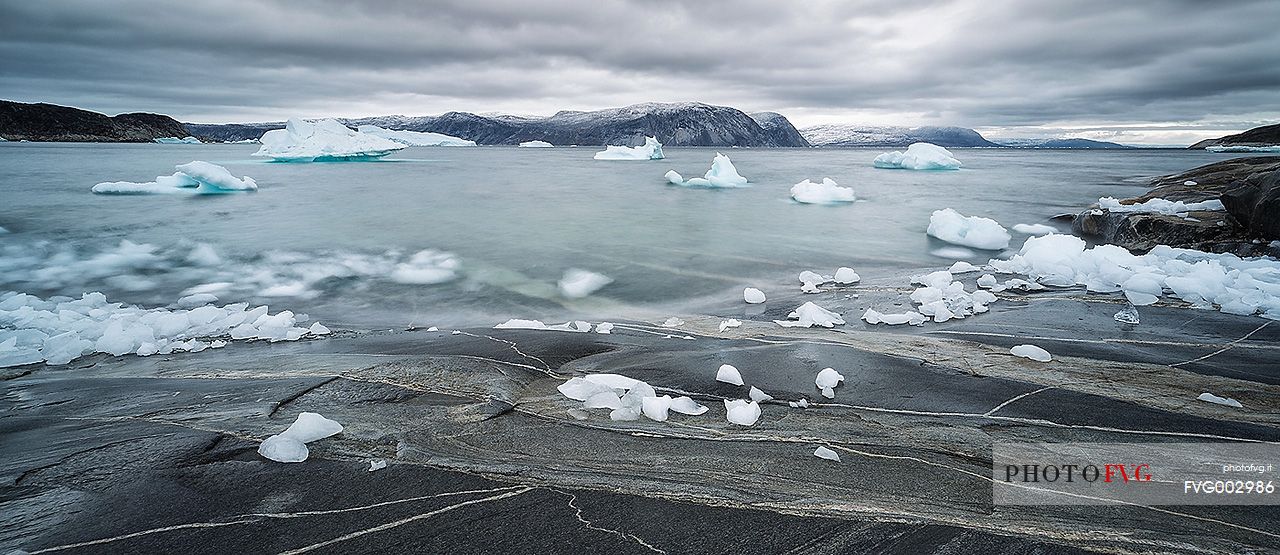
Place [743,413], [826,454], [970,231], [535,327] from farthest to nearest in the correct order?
[970,231]
[535,327]
[743,413]
[826,454]

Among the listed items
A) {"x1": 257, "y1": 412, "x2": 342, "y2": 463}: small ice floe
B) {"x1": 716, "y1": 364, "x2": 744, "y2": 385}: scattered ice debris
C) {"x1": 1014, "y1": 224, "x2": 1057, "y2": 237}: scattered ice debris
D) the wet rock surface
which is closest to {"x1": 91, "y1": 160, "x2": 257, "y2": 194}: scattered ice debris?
the wet rock surface

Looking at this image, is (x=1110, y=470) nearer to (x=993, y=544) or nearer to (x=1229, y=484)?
(x=1229, y=484)

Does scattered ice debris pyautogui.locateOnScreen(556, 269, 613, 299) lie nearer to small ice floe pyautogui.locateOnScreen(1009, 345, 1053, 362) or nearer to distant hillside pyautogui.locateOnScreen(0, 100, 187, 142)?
small ice floe pyautogui.locateOnScreen(1009, 345, 1053, 362)

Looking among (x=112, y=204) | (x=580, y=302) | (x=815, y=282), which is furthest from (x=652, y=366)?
(x=112, y=204)

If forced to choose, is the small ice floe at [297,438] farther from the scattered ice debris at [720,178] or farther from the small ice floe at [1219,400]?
the scattered ice debris at [720,178]

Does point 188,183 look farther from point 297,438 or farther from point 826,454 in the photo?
point 826,454

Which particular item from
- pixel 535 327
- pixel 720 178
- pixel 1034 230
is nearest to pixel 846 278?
pixel 535 327
